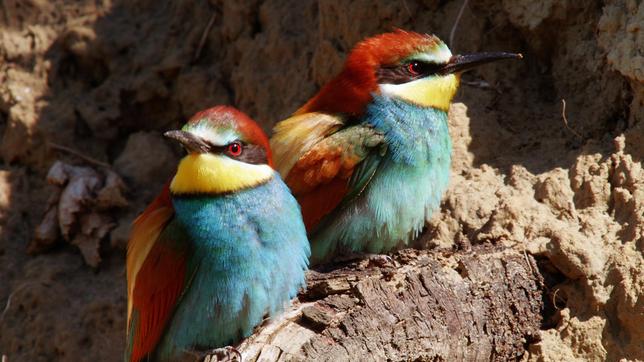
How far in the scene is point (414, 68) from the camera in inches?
146

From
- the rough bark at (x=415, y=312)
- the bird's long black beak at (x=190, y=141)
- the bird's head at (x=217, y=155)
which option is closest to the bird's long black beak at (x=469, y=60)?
the rough bark at (x=415, y=312)

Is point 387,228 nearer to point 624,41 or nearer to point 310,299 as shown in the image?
point 310,299

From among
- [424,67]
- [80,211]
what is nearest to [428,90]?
[424,67]

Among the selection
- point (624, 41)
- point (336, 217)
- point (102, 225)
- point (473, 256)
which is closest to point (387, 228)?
point (336, 217)

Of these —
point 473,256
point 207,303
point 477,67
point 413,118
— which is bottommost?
point 207,303

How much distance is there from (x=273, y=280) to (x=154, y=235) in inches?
17.2

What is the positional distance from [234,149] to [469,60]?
0.95 m

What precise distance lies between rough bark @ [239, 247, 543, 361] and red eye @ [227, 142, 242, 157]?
0.44 meters

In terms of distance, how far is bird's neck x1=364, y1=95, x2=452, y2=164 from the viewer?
11.7 feet

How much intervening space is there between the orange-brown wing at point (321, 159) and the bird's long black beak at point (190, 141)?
54cm

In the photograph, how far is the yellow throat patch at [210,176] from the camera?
3.13m

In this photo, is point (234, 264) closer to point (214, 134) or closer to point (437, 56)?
point (214, 134)

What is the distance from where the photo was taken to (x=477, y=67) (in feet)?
13.0

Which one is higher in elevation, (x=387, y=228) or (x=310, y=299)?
(x=387, y=228)
